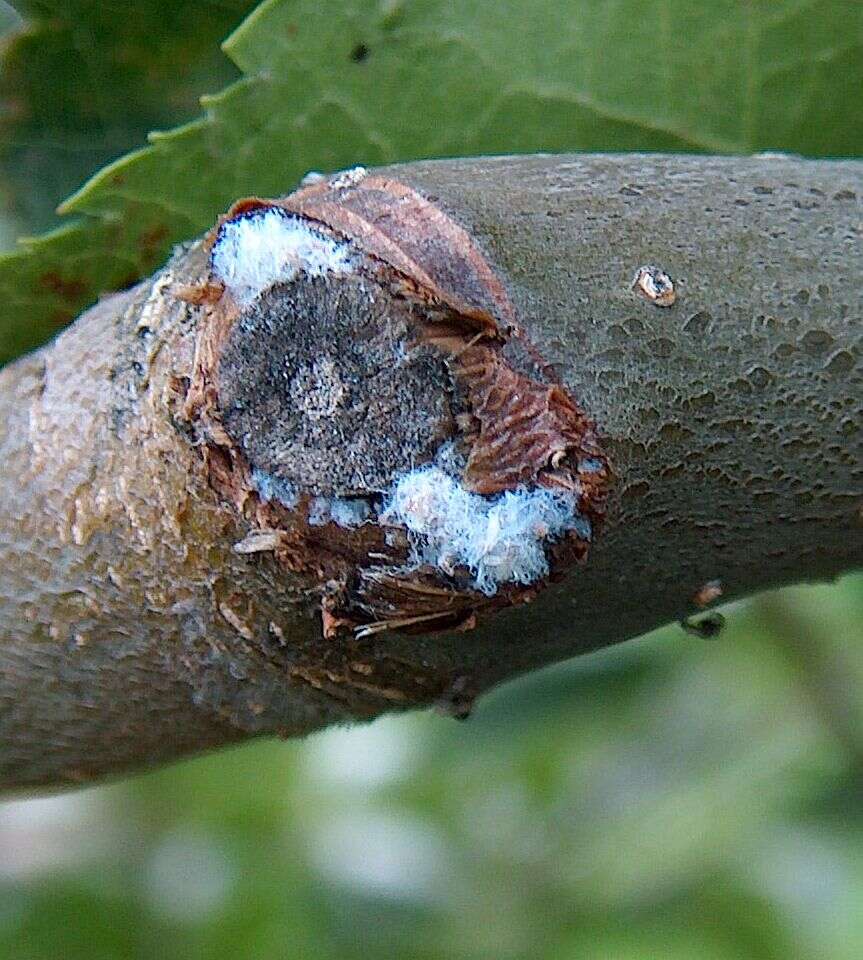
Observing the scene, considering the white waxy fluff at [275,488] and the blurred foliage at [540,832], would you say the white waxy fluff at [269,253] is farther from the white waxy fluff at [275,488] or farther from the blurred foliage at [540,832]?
the blurred foliage at [540,832]

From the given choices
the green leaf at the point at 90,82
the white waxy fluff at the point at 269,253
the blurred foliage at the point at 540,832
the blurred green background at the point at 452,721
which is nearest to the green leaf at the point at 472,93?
the blurred green background at the point at 452,721

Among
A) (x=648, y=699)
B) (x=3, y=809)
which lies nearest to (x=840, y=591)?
(x=648, y=699)

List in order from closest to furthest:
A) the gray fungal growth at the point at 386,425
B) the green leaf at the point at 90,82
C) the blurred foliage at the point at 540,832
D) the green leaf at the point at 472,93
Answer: the gray fungal growth at the point at 386,425
the green leaf at the point at 472,93
the green leaf at the point at 90,82
the blurred foliage at the point at 540,832

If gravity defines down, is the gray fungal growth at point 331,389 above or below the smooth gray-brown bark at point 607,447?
above

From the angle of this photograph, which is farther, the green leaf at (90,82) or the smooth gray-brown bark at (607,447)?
the green leaf at (90,82)

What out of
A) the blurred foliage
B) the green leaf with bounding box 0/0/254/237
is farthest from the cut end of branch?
the blurred foliage

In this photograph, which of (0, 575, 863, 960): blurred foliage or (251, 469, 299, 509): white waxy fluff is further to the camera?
(0, 575, 863, 960): blurred foliage

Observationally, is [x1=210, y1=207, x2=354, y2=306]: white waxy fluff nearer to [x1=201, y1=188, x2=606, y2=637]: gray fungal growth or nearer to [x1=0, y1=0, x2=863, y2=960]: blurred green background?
[x1=201, y1=188, x2=606, y2=637]: gray fungal growth
